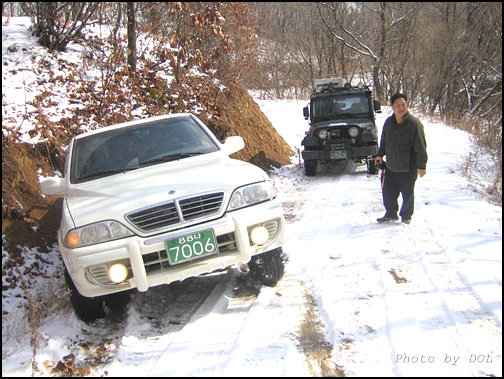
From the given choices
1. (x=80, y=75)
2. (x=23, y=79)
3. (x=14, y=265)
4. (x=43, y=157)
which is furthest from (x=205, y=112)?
(x=14, y=265)

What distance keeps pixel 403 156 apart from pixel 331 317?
116 inches

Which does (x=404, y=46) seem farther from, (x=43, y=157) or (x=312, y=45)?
(x=43, y=157)

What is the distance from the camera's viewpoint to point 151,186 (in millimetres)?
3650

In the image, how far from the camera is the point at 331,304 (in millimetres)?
3541

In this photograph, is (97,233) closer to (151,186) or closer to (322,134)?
(151,186)

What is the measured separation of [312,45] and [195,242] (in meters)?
28.0

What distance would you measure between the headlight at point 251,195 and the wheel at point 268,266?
515 mm

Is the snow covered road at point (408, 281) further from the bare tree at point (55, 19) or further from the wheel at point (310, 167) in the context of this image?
the bare tree at point (55, 19)

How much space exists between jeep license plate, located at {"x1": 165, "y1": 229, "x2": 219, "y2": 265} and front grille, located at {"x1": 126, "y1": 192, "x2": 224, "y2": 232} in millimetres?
160

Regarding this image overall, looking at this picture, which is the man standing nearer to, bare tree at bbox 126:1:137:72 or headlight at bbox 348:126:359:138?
headlight at bbox 348:126:359:138

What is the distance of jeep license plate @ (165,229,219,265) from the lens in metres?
3.34

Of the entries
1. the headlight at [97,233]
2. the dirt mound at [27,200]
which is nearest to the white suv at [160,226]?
the headlight at [97,233]

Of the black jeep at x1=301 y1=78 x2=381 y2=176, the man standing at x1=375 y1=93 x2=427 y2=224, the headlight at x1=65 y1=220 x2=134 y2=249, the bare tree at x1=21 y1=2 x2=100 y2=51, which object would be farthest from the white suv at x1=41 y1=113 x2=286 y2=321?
the bare tree at x1=21 y1=2 x2=100 y2=51

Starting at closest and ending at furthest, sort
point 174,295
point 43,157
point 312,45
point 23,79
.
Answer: point 174,295, point 43,157, point 23,79, point 312,45
